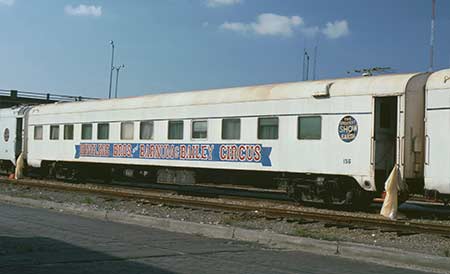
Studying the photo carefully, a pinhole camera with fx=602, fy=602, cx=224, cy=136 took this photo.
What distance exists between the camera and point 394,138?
1490cm

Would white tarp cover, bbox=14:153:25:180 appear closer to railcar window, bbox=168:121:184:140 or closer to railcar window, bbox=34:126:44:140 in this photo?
railcar window, bbox=34:126:44:140

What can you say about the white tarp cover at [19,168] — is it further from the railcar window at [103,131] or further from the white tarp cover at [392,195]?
the white tarp cover at [392,195]

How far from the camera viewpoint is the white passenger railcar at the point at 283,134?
14383 millimetres

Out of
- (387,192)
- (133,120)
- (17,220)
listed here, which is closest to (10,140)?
(133,120)

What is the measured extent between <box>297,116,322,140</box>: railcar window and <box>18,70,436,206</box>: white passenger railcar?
0.03m

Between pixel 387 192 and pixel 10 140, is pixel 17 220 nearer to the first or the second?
pixel 387 192

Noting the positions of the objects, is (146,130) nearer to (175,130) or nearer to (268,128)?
(175,130)

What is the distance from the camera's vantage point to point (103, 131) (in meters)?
22.8

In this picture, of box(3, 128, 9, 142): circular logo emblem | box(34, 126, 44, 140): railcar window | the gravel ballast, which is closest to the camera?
the gravel ballast

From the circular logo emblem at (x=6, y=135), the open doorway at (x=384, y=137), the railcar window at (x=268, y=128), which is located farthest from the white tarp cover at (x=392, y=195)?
the circular logo emblem at (x=6, y=135)

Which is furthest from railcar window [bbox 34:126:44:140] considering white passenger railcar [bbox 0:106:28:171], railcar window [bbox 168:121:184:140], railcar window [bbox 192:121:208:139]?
railcar window [bbox 192:121:208:139]

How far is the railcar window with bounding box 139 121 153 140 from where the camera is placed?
811 inches

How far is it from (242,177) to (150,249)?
9483 millimetres

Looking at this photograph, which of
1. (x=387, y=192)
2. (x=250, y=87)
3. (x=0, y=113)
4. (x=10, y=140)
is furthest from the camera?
(x=0, y=113)
